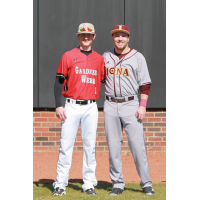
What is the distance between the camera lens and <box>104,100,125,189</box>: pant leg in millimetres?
5176

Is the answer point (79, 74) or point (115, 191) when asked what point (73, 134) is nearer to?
point (79, 74)

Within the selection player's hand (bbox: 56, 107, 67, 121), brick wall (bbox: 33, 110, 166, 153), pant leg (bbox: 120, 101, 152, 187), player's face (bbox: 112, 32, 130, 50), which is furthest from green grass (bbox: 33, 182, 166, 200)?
brick wall (bbox: 33, 110, 166, 153)

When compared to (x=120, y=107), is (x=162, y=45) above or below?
above

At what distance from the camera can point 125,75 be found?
5.12m

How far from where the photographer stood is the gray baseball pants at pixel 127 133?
5137 mm

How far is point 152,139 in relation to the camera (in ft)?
27.0

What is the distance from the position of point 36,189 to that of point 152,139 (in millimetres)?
3406

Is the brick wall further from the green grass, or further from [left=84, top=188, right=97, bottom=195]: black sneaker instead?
[left=84, top=188, right=97, bottom=195]: black sneaker

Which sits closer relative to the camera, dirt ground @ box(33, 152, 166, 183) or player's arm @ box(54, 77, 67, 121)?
player's arm @ box(54, 77, 67, 121)

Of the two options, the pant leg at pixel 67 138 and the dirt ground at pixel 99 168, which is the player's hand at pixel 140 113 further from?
the dirt ground at pixel 99 168

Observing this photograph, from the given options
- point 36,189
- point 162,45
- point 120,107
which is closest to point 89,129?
point 120,107

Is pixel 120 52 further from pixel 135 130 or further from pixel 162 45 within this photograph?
pixel 162 45

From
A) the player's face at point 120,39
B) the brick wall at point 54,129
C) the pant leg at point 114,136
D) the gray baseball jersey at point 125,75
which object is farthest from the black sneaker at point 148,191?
the brick wall at point 54,129

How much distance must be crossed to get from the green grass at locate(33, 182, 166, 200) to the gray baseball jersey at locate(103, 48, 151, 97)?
1.36m
